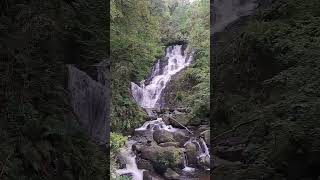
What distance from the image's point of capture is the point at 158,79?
17406 mm

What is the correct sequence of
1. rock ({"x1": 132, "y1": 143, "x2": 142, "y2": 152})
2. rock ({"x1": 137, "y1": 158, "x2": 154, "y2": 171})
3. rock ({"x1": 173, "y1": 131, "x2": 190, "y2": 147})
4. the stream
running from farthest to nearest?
rock ({"x1": 173, "y1": 131, "x2": 190, "y2": 147}) < rock ({"x1": 132, "y1": 143, "x2": 142, "y2": 152}) < rock ({"x1": 137, "y1": 158, "x2": 154, "y2": 171}) < the stream

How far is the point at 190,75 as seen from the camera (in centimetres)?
1636

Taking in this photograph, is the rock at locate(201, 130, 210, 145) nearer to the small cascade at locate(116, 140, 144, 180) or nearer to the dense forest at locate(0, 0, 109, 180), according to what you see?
the small cascade at locate(116, 140, 144, 180)

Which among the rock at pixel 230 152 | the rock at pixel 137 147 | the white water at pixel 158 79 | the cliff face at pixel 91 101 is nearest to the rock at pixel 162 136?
the rock at pixel 137 147

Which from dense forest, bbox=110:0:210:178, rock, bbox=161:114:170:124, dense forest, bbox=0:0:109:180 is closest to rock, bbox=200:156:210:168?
dense forest, bbox=110:0:210:178

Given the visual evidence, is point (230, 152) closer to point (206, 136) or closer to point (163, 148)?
point (163, 148)

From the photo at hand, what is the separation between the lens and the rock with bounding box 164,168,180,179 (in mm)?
10641

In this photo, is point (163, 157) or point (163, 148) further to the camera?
point (163, 148)

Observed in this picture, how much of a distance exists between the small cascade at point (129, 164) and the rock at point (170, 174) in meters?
0.76

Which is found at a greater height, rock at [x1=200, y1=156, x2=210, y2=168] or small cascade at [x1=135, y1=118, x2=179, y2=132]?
small cascade at [x1=135, y1=118, x2=179, y2=132]

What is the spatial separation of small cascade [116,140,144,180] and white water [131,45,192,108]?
15.0ft

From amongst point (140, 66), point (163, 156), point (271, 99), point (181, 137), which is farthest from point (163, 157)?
point (271, 99)

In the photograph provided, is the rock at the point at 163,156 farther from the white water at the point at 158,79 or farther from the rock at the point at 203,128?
the white water at the point at 158,79

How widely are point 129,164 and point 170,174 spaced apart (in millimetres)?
1311
